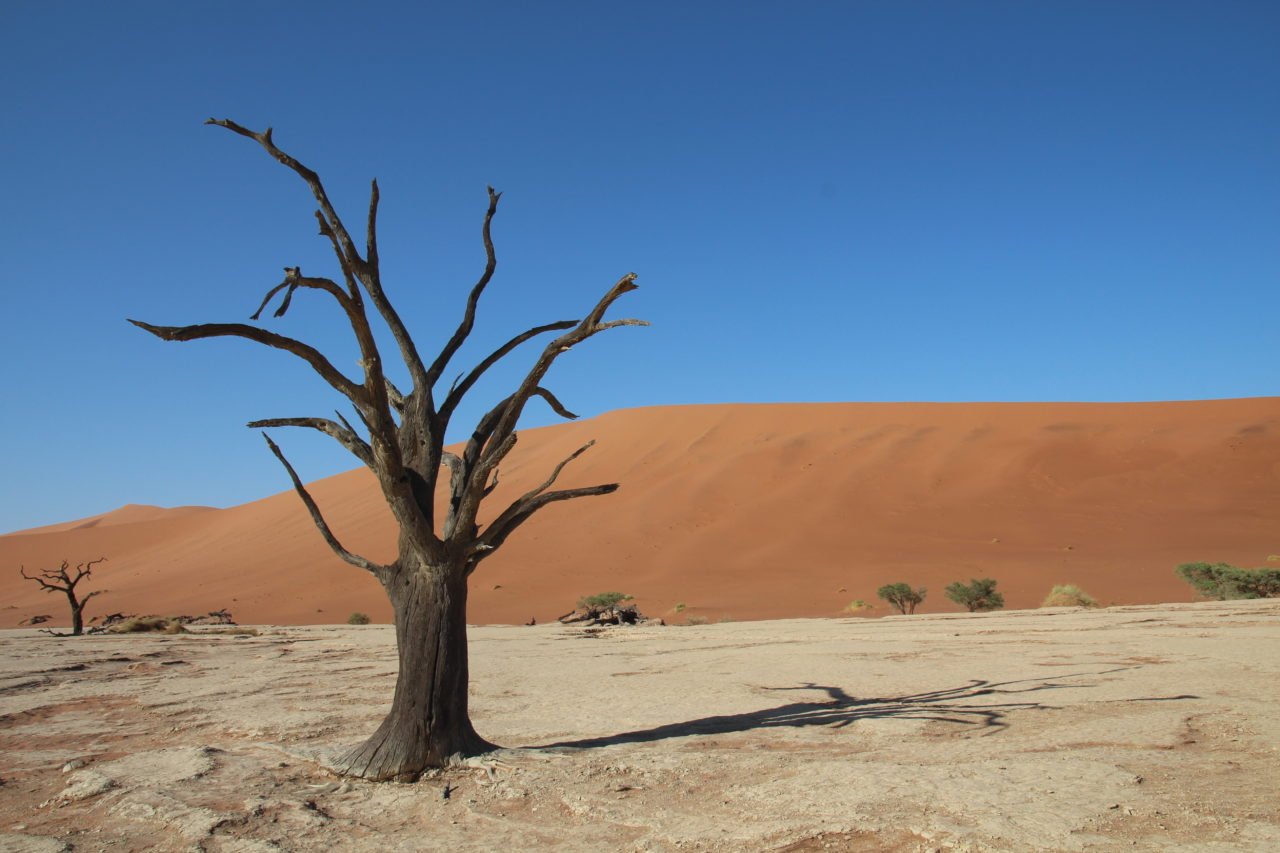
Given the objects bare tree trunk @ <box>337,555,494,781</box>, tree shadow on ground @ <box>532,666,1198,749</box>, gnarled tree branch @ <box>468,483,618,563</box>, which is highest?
gnarled tree branch @ <box>468,483,618,563</box>

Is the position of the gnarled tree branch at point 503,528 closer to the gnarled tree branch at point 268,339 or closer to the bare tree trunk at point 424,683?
the bare tree trunk at point 424,683

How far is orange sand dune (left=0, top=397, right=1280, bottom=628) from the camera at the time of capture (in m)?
27.1

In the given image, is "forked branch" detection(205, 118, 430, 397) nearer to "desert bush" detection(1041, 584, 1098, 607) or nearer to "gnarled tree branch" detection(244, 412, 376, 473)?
"gnarled tree branch" detection(244, 412, 376, 473)

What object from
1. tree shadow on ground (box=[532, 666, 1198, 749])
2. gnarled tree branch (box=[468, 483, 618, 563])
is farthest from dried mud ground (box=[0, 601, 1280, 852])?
gnarled tree branch (box=[468, 483, 618, 563])

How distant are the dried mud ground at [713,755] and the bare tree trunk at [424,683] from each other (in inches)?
7.1

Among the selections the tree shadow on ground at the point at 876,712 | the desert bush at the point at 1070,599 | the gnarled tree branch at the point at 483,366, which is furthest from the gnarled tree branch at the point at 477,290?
the desert bush at the point at 1070,599

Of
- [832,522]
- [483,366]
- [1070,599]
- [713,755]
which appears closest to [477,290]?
[483,366]

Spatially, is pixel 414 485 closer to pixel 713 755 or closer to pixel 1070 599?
pixel 713 755

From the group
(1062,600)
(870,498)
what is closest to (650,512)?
(870,498)

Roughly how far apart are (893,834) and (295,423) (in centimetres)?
430

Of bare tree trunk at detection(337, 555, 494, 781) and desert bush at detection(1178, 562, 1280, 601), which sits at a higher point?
bare tree trunk at detection(337, 555, 494, 781)

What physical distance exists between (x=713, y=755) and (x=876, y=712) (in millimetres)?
1981

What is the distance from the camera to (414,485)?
5625 millimetres

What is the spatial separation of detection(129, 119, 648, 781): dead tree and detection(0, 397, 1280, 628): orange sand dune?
1811 cm
